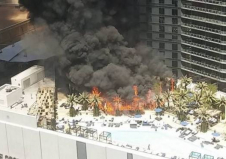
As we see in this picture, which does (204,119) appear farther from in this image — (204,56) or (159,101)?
(204,56)

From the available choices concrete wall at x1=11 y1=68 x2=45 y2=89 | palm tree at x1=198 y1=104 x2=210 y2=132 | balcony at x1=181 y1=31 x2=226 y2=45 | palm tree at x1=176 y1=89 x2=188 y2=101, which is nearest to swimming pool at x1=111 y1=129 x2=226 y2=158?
palm tree at x1=198 y1=104 x2=210 y2=132

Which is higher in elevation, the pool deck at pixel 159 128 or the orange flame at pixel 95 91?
the orange flame at pixel 95 91

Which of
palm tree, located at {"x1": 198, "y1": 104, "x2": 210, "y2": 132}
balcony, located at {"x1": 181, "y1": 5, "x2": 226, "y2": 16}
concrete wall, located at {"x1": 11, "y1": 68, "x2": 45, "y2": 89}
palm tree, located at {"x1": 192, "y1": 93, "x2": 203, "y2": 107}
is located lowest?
palm tree, located at {"x1": 198, "y1": 104, "x2": 210, "y2": 132}

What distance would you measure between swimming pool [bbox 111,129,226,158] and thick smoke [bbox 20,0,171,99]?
6317mm

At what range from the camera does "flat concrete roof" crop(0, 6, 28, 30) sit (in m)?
80.6

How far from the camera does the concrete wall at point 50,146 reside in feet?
124

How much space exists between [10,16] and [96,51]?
3988cm

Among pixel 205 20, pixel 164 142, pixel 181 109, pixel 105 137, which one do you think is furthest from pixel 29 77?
pixel 205 20

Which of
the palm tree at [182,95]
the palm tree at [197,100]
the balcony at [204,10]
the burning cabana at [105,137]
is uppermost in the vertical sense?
the balcony at [204,10]

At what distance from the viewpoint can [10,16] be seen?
8400cm

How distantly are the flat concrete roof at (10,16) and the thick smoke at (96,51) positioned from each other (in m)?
30.3

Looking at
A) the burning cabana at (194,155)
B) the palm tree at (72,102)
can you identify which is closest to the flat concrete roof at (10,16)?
the palm tree at (72,102)

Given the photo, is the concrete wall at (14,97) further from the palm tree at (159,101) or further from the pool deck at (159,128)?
the palm tree at (159,101)

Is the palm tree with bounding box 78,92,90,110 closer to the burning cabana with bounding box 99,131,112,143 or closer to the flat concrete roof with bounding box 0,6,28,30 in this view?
the burning cabana with bounding box 99,131,112,143
